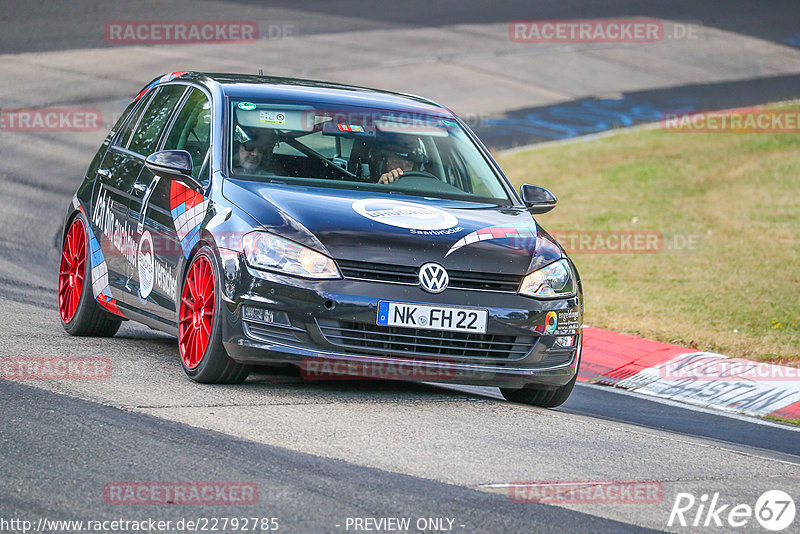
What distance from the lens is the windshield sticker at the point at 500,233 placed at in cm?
683

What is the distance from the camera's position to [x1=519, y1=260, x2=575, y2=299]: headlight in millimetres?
6918

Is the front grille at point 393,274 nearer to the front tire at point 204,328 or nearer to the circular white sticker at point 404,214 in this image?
the circular white sticker at point 404,214

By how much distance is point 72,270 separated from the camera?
8961 millimetres

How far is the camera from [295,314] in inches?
259

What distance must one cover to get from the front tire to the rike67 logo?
2541mm

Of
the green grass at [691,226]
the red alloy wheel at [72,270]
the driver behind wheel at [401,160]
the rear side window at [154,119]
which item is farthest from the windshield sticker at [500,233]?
the green grass at [691,226]

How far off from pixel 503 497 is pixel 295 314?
5.97 feet

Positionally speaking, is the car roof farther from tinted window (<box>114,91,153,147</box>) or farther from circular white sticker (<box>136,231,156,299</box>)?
circular white sticker (<box>136,231,156,299</box>)

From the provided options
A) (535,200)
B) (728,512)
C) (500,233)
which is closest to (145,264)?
(500,233)

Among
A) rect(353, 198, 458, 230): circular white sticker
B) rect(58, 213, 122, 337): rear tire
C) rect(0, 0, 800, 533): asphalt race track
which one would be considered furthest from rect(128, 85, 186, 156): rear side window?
rect(353, 198, 458, 230): circular white sticker

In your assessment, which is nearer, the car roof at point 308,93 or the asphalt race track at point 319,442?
the asphalt race track at point 319,442

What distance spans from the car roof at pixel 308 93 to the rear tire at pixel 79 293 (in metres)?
1.34

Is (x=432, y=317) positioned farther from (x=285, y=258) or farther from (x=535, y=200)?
(x=535, y=200)

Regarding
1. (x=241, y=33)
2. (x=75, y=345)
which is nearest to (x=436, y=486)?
(x=75, y=345)
